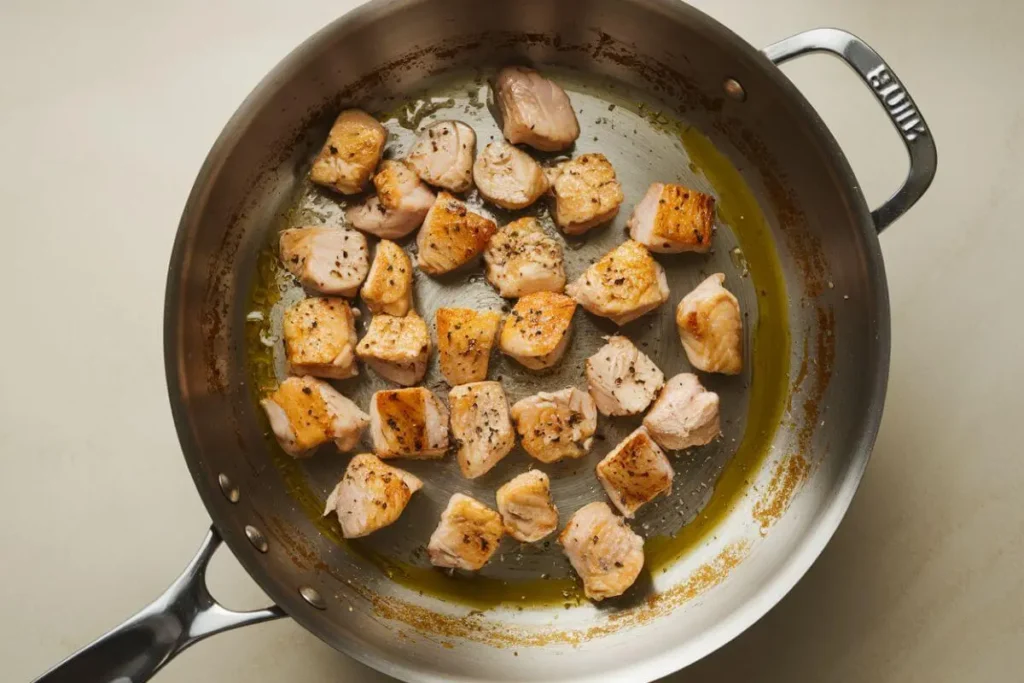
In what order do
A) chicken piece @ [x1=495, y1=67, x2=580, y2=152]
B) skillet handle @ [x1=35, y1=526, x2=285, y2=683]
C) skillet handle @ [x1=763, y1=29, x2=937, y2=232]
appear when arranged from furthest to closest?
chicken piece @ [x1=495, y1=67, x2=580, y2=152]
skillet handle @ [x1=763, y1=29, x2=937, y2=232]
skillet handle @ [x1=35, y1=526, x2=285, y2=683]

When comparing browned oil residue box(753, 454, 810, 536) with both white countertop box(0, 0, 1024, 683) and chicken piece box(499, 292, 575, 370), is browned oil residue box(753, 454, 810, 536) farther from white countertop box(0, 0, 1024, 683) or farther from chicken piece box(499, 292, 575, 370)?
chicken piece box(499, 292, 575, 370)

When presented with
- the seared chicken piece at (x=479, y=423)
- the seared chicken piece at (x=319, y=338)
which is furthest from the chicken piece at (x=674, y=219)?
the seared chicken piece at (x=319, y=338)

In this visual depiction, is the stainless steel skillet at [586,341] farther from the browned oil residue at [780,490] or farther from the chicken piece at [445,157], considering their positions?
the chicken piece at [445,157]

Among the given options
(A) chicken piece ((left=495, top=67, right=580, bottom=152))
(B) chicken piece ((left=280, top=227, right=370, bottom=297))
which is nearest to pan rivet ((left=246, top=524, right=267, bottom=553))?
(B) chicken piece ((left=280, top=227, right=370, bottom=297))

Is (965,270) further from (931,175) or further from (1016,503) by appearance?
(1016,503)

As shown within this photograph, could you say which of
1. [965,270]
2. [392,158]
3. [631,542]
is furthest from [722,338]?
[392,158]

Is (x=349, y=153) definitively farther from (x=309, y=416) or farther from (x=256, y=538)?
(x=256, y=538)
